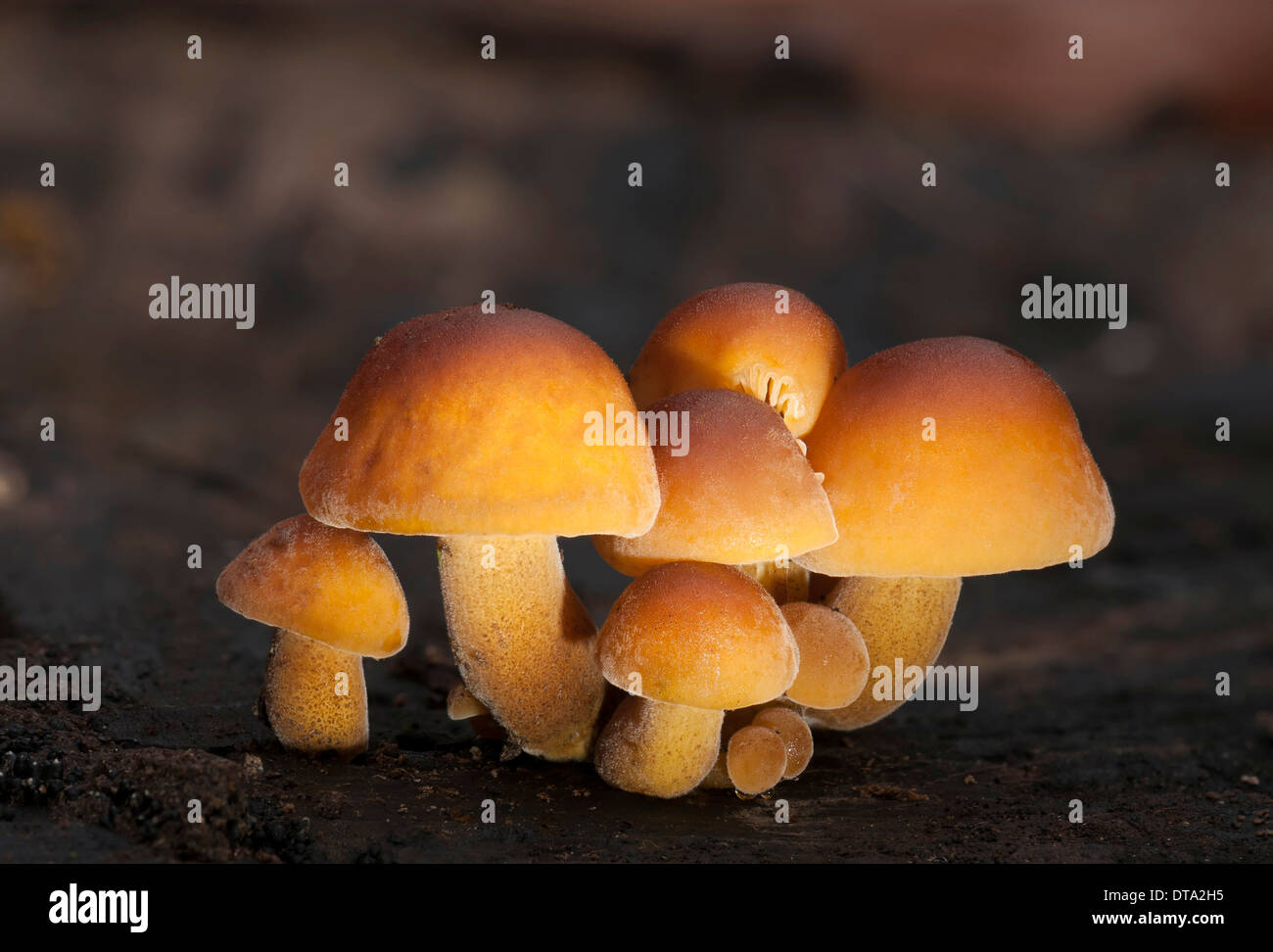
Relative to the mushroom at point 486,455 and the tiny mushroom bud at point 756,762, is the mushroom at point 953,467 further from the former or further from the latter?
the mushroom at point 486,455

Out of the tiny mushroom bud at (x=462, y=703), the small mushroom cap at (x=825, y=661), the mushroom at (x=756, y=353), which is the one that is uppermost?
the mushroom at (x=756, y=353)

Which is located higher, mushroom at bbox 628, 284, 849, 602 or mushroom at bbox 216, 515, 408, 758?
mushroom at bbox 628, 284, 849, 602

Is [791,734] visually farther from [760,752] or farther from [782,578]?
[782,578]

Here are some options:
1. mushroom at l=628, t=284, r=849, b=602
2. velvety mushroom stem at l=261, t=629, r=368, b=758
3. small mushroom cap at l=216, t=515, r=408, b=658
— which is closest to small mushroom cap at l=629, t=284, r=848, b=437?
mushroom at l=628, t=284, r=849, b=602

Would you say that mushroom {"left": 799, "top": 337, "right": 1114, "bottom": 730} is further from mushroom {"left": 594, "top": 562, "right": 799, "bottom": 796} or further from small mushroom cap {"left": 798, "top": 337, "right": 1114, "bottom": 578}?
mushroom {"left": 594, "top": 562, "right": 799, "bottom": 796}

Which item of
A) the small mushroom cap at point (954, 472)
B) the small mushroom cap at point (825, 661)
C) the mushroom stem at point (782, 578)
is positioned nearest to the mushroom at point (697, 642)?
the small mushroom cap at point (825, 661)

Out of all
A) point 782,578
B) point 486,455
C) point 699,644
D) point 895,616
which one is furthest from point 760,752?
point 486,455

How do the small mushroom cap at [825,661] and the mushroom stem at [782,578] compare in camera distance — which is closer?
the small mushroom cap at [825,661]
